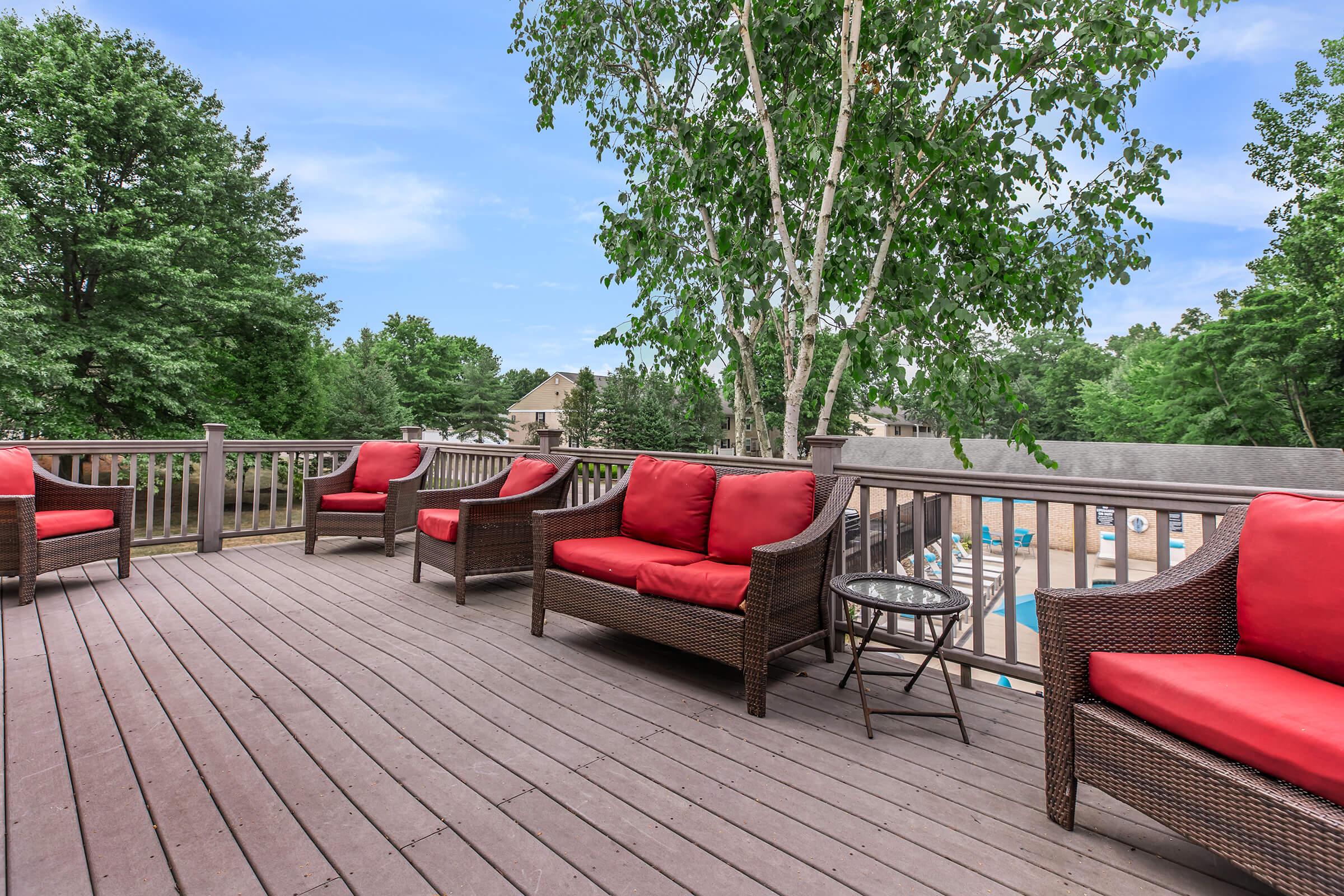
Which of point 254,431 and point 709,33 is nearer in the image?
point 709,33

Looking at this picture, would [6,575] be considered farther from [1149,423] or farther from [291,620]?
[1149,423]

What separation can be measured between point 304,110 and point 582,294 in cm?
2712

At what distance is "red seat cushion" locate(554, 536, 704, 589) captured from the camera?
105 inches

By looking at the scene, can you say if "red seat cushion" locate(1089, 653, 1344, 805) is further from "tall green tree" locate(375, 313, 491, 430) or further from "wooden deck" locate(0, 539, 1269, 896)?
"tall green tree" locate(375, 313, 491, 430)

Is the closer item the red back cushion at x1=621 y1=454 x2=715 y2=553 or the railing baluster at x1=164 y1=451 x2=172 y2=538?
the red back cushion at x1=621 y1=454 x2=715 y2=553

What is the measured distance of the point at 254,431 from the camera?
41.9ft

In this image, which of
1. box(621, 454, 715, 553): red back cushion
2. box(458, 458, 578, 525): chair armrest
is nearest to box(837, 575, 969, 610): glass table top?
box(621, 454, 715, 553): red back cushion

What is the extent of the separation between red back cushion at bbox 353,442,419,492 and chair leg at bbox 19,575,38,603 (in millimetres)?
2040

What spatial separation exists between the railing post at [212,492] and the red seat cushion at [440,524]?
2033 mm

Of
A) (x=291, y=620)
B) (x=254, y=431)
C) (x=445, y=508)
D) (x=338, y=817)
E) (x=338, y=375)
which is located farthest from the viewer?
(x=338, y=375)

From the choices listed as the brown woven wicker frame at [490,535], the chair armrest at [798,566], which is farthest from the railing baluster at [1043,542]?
the brown woven wicker frame at [490,535]

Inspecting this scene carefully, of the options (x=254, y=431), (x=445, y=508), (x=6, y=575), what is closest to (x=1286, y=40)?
(x=445, y=508)

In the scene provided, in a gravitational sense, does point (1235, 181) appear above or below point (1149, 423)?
above

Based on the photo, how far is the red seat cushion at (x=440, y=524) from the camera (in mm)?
3740
